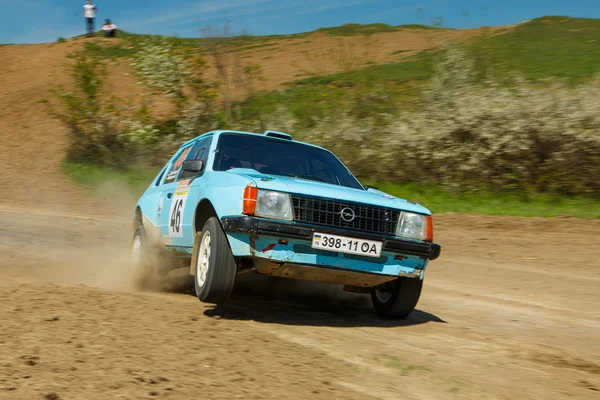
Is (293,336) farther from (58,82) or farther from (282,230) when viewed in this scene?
(58,82)

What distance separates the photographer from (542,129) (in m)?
18.2

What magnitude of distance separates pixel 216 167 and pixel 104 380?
128 inches

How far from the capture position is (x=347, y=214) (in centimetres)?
584

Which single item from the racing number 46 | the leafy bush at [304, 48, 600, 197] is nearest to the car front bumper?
the racing number 46

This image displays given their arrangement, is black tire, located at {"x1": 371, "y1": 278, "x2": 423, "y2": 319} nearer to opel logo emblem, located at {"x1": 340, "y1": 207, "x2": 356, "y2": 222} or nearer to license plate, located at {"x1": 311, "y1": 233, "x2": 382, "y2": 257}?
license plate, located at {"x1": 311, "y1": 233, "x2": 382, "y2": 257}

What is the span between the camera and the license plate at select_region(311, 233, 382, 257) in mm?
5680

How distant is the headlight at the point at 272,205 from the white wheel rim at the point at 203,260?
63 centimetres

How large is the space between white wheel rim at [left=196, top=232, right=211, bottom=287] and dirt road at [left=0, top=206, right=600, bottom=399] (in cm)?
28

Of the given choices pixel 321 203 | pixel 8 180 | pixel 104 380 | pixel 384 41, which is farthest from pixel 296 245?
pixel 384 41

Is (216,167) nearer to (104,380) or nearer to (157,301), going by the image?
(157,301)

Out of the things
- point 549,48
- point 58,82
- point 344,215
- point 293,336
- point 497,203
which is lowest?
point 293,336

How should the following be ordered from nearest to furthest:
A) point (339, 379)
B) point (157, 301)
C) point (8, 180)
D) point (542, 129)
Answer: point (339, 379)
point (157, 301)
point (542, 129)
point (8, 180)

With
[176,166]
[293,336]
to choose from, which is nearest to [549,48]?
[176,166]

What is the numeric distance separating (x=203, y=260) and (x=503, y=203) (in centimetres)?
1337
